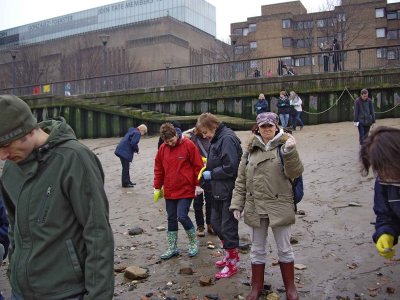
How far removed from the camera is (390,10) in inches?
2259

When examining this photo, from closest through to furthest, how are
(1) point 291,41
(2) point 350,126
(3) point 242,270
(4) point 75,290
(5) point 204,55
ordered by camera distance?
(4) point 75,290 < (3) point 242,270 < (2) point 350,126 < (1) point 291,41 < (5) point 204,55

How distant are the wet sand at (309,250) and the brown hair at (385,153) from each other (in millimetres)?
2229

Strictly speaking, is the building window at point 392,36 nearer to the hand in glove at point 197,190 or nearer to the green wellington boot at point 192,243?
the hand in glove at point 197,190

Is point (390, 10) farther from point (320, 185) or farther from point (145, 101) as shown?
point (320, 185)

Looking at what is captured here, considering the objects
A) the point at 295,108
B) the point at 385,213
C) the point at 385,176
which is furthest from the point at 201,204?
the point at 295,108

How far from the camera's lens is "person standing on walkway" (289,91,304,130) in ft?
59.2

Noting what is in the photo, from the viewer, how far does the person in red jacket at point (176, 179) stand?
5.89 meters

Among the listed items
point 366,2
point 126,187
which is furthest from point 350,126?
point 366,2

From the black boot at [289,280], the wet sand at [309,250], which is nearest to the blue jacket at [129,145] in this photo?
the wet sand at [309,250]

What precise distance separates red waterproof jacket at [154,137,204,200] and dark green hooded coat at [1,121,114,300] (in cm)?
349

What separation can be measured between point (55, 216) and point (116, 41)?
69.1 metres

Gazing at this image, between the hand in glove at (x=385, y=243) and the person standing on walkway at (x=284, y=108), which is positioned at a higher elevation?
the person standing on walkway at (x=284, y=108)

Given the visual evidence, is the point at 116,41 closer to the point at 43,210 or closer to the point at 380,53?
the point at 380,53

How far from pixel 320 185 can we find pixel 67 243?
796cm
